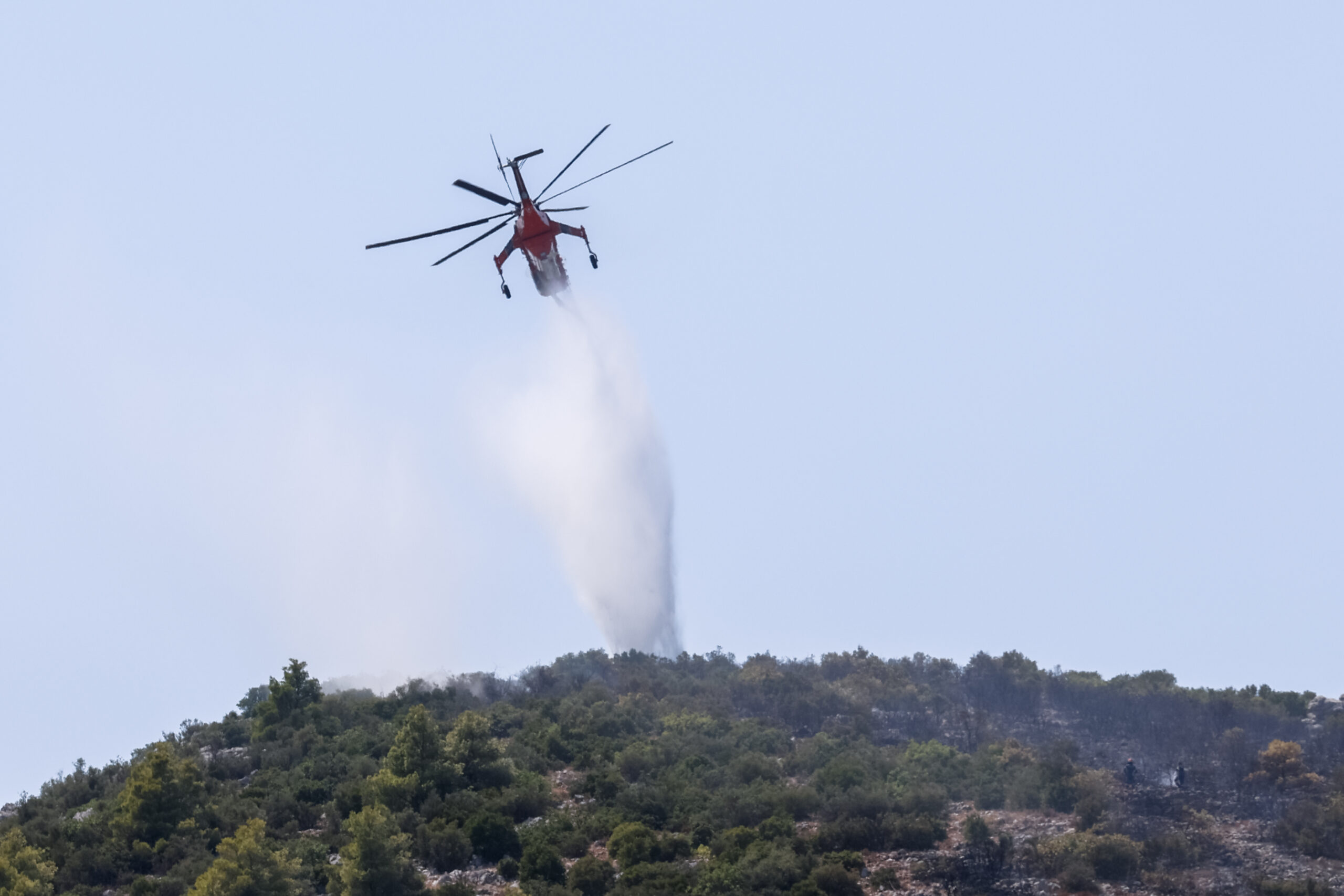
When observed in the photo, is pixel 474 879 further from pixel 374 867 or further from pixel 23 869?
pixel 23 869

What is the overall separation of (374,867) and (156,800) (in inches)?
397

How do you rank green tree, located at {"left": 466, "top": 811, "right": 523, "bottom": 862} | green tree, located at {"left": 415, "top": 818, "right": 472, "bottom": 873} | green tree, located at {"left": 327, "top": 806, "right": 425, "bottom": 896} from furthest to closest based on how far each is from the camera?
1. green tree, located at {"left": 466, "top": 811, "right": 523, "bottom": 862}
2. green tree, located at {"left": 415, "top": 818, "right": 472, "bottom": 873}
3. green tree, located at {"left": 327, "top": 806, "right": 425, "bottom": 896}

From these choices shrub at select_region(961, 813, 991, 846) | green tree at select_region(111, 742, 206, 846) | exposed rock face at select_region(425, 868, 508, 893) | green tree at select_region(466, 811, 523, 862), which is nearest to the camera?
exposed rock face at select_region(425, 868, 508, 893)

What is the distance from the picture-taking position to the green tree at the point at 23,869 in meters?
33.9

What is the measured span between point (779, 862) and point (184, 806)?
1862 centimetres

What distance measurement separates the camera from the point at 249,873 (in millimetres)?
32000

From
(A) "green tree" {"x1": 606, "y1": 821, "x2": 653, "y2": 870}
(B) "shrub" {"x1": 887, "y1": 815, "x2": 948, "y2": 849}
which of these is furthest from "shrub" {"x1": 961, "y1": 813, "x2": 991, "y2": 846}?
(A) "green tree" {"x1": 606, "y1": 821, "x2": 653, "y2": 870}

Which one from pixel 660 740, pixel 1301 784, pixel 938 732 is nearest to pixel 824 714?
pixel 938 732

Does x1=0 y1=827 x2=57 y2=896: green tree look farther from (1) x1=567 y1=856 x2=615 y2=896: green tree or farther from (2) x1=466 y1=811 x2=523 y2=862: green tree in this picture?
(1) x1=567 y1=856 x2=615 y2=896: green tree

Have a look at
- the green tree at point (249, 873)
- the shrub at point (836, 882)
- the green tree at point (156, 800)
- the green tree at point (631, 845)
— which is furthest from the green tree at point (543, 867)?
the green tree at point (156, 800)

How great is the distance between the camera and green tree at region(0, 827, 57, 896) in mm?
33906

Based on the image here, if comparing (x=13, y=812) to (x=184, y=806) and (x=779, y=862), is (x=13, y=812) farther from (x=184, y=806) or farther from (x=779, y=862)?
(x=779, y=862)

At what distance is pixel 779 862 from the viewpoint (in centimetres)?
3319

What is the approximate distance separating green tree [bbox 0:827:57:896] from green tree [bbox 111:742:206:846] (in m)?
2.47
